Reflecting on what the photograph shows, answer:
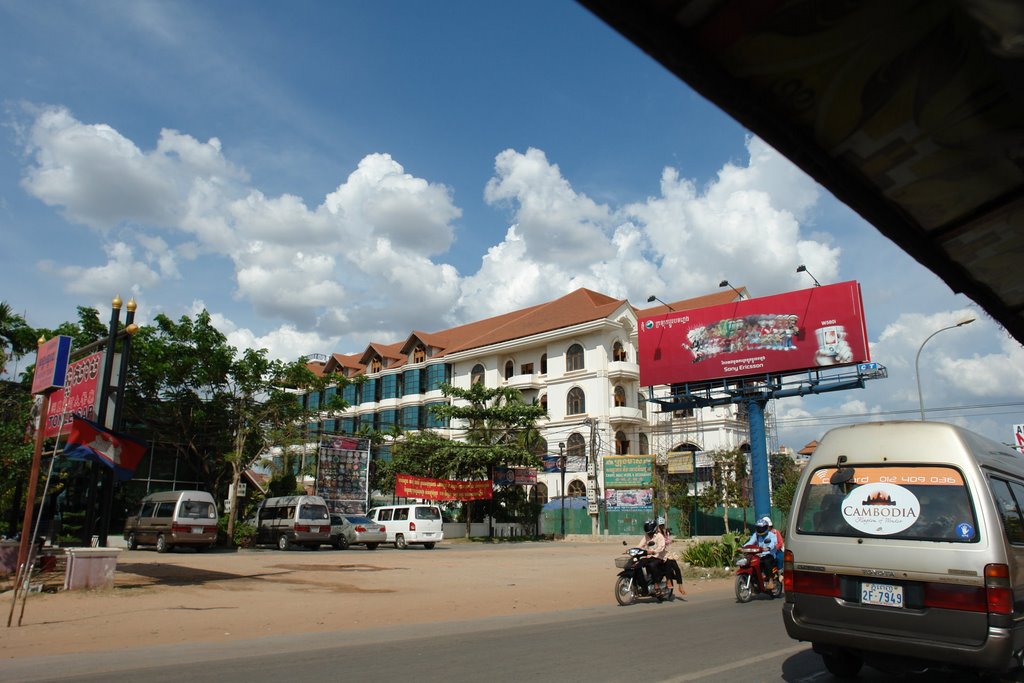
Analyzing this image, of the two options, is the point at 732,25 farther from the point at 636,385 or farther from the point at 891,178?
the point at 636,385

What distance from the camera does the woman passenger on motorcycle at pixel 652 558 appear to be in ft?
41.4

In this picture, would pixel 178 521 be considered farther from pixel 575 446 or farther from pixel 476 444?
pixel 575 446

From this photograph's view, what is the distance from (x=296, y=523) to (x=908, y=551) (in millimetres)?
25577

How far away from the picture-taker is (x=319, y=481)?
3347 cm

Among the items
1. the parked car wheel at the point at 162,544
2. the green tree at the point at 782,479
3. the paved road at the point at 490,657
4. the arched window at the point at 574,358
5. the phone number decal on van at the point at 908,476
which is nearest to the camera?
the phone number decal on van at the point at 908,476

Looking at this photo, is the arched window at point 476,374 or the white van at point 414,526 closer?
the white van at point 414,526

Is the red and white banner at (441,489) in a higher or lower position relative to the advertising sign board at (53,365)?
lower

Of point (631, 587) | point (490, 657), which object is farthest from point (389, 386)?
point (490, 657)

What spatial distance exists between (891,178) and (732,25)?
1.19 meters

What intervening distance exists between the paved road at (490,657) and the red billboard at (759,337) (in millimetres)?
18617

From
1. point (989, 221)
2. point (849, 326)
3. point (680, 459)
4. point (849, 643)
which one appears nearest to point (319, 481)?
point (680, 459)

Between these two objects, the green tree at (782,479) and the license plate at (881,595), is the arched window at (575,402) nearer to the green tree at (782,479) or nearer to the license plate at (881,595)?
the green tree at (782,479)

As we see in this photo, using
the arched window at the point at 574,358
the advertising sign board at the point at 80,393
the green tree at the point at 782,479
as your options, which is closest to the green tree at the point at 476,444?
the arched window at the point at 574,358

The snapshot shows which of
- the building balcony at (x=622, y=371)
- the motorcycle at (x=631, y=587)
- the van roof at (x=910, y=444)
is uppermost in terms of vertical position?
the building balcony at (x=622, y=371)
